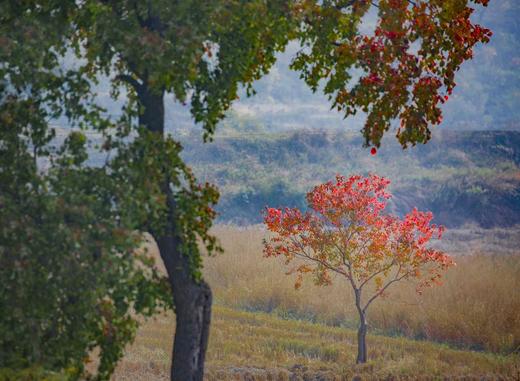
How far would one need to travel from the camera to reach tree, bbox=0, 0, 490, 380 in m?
6.86

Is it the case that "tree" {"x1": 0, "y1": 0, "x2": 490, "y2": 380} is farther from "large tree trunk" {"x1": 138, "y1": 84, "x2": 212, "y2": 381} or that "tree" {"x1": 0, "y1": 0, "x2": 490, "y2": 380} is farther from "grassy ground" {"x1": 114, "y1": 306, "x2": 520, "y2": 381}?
"grassy ground" {"x1": 114, "y1": 306, "x2": 520, "y2": 381}

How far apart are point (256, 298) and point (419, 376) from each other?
7.71 meters

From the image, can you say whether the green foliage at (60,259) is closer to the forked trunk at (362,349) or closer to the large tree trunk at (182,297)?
the large tree trunk at (182,297)

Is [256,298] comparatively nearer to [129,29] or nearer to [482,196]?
[129,29]

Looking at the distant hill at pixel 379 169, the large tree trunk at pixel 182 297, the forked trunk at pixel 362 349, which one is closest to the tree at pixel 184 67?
the large tree trunk at pixel 182 297

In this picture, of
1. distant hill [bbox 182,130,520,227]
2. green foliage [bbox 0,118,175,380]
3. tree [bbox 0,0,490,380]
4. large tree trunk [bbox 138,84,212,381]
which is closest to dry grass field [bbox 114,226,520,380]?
large tree trunk [bbox 138,84,212,381]

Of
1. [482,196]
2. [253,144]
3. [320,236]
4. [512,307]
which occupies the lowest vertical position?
A: [512,307]

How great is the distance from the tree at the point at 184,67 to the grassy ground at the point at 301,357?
459 centimetres

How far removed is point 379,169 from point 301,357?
3169 cm

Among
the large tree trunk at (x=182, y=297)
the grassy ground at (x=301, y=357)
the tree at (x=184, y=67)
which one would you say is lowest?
the grassy ground at (x=301, y=357)

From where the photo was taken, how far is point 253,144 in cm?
4803

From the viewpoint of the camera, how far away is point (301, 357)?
44.9 ft

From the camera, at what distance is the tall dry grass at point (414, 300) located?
1557 cm

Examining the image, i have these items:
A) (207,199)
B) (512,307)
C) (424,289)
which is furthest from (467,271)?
(207,199)
